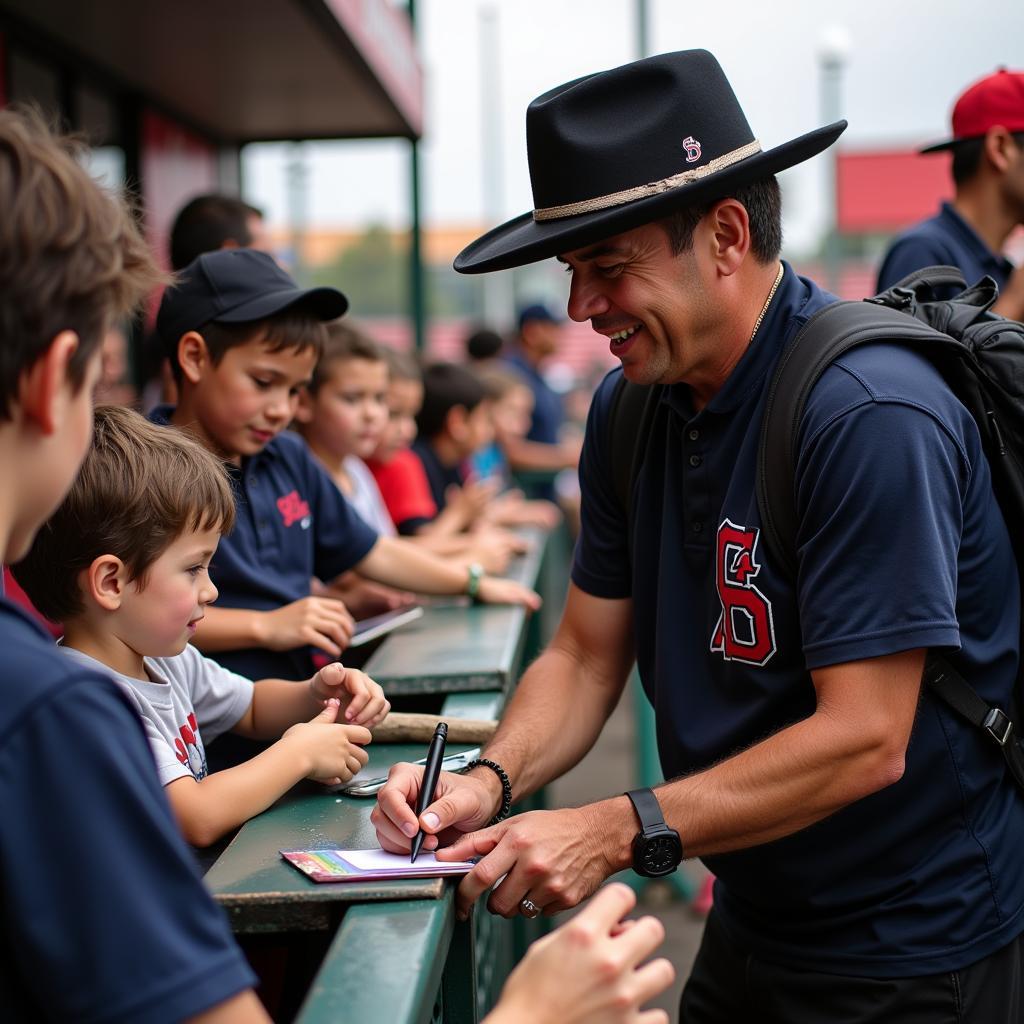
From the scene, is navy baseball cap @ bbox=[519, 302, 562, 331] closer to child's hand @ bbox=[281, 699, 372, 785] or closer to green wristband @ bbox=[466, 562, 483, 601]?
green wristband @ bbox=[466, 562, 483, 601]

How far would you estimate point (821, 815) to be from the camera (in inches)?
78.5

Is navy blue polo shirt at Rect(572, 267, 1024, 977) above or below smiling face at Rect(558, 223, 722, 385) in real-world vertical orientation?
below

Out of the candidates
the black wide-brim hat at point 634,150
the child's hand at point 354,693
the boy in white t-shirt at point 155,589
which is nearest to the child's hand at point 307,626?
the child's hand at point 354,693

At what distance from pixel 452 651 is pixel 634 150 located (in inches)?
50.3

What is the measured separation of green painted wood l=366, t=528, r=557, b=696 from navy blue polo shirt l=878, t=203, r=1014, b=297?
1.69m

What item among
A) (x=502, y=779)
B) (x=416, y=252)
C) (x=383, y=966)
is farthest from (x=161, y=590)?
(x=416, y=252)

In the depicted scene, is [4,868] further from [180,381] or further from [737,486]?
[180,381]

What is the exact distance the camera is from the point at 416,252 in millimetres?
9000

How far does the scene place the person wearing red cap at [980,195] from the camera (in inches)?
162

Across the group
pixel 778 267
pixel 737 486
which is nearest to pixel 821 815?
pixel 737 486

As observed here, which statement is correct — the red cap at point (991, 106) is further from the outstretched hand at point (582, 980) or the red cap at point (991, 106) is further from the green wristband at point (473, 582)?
the outstretched hand at point (582, 980)

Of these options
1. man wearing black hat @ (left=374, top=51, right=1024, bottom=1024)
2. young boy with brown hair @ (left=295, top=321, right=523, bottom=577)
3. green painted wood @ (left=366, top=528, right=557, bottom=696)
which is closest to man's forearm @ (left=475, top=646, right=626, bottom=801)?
man wearing black hat @ (left=374, top=51, right=1024, bottom=1024)

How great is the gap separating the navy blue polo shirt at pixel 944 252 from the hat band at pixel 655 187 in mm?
1992

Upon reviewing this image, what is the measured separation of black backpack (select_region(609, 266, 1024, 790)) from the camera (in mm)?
2049
